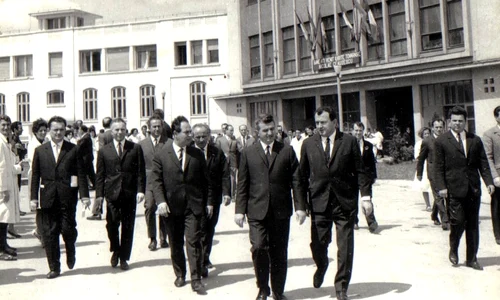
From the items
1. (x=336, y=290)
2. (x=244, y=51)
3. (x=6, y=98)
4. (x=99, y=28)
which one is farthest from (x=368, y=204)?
(x=6, y=98)

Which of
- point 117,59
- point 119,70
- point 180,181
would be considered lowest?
point 180,181

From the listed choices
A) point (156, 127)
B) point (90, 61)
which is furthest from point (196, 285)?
point (90, 61)

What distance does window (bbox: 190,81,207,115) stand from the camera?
46.1m

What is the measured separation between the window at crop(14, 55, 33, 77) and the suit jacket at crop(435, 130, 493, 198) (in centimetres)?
4741

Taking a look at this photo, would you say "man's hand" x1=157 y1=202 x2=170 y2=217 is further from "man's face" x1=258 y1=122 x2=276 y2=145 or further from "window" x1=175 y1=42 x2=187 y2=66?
"window" x1=175 y1=42 x2=187 y2=66

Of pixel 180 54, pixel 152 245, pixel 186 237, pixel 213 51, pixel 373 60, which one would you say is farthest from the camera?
pixel 180 54

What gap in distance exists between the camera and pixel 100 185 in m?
8.49

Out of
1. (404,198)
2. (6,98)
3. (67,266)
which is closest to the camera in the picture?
(67,266)

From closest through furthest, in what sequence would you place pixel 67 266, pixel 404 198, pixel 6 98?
1. pixel 67 266
2. pixel 404 198
3. pixel 6 98

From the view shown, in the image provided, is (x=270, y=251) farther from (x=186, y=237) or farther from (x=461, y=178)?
(x=461, y=178)

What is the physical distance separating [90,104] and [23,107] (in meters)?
6.23

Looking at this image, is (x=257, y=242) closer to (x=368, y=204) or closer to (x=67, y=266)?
(x=368, y=204)

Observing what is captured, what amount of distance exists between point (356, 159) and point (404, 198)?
32.7ft

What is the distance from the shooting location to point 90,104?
1922 inches
